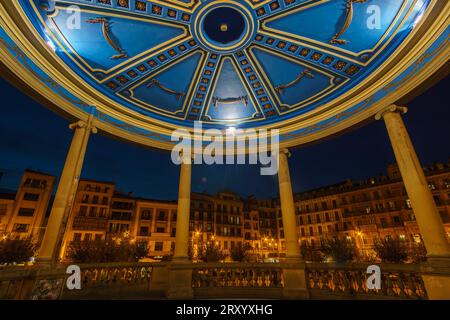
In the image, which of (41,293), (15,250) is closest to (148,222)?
(15,250)

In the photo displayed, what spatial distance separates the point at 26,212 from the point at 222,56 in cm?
4388

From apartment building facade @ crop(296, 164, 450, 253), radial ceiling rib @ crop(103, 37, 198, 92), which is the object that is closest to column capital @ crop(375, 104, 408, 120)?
radial ceiling rib @ crop(103, 37, 198, 92)

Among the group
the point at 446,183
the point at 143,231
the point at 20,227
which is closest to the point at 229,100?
the point at 143,231

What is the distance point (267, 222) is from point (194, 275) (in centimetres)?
4649

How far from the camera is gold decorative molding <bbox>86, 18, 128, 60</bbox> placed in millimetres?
6105

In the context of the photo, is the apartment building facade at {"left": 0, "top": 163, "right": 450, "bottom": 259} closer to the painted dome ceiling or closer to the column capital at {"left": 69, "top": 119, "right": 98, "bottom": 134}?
the painted dome ceiling

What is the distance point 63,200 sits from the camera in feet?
19.8

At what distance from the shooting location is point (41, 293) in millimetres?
4863

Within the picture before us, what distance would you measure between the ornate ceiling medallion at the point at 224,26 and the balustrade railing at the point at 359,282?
309 inches

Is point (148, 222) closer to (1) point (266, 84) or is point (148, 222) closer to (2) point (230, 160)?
(2) point (230, 160)

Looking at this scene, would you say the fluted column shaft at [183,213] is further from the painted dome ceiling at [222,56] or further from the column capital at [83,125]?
the column capital at [83,125]

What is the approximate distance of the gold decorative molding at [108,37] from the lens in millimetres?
6105

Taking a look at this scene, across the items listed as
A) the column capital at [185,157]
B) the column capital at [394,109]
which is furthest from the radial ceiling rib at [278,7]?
the column capital at [185,157]

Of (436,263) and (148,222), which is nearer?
(436,263)
